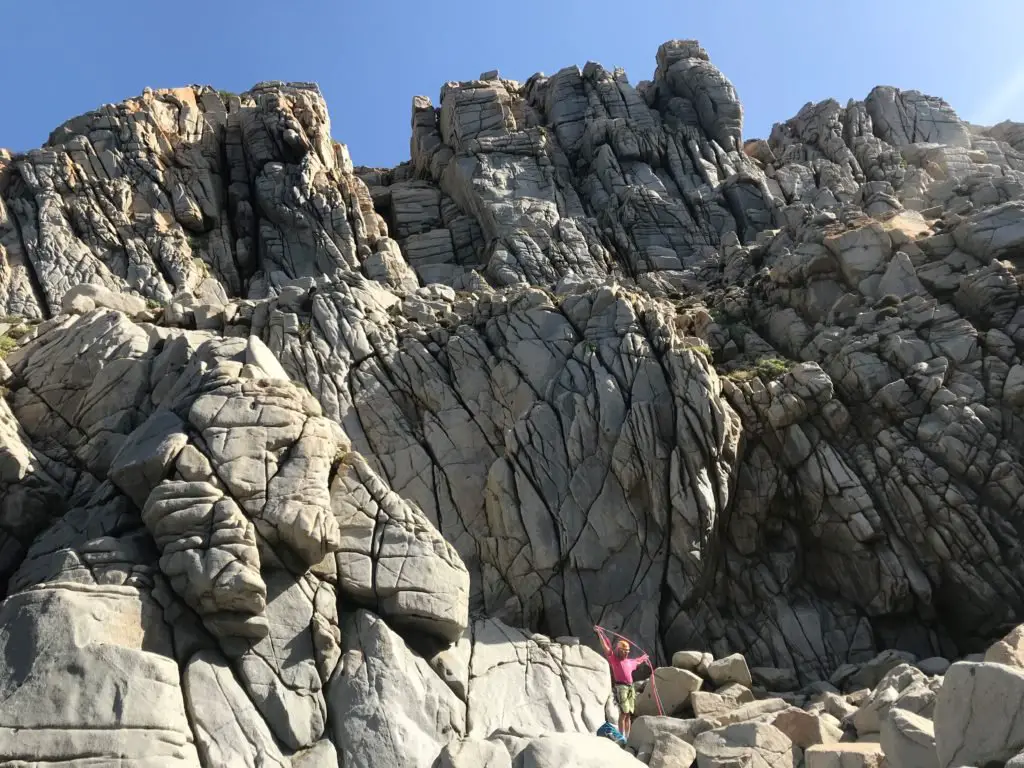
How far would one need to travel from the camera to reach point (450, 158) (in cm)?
6431

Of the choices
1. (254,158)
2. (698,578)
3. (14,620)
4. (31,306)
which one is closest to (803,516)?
(698,578)

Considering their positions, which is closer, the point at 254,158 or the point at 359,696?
the point at 359,696

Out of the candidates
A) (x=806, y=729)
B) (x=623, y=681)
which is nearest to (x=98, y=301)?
(x=623, y=681)

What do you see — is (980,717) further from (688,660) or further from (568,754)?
(688,660)

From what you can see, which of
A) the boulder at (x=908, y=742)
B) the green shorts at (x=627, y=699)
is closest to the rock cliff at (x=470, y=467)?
the green shorts at (x=627, y=699)

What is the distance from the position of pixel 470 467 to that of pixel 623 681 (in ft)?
33.3

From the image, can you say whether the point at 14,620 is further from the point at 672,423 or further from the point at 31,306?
the point at 31,306

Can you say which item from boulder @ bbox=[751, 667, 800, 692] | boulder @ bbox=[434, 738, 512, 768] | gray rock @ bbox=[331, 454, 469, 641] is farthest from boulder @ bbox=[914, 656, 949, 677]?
boulder @ bbox=[434, 738, 512, 768]

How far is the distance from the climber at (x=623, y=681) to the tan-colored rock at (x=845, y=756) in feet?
15.2

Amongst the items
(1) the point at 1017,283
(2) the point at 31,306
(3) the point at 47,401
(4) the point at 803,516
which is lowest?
(4) the point at 803,516

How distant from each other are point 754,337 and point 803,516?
980 centimetres

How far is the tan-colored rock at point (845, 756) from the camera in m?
13.1

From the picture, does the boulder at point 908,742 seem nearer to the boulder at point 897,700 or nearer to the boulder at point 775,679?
the boulder at point 897,700

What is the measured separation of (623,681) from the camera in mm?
20641
